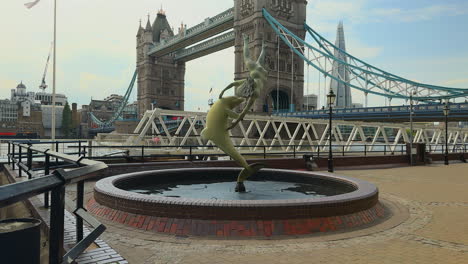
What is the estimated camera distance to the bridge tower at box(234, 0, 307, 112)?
219ft

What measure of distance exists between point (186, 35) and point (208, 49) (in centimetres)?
723

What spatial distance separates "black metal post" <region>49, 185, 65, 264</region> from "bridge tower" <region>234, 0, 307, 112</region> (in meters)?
62.9

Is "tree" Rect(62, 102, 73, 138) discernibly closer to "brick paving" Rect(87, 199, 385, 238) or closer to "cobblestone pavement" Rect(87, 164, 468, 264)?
"brick paving" Rect(87, 199, 385, 238)

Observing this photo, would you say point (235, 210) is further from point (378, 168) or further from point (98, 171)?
point (378, 168)

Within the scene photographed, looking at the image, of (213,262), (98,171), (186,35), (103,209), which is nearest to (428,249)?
(213,262)

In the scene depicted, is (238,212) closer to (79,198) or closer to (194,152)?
(79,198)

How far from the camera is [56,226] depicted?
2.52 m

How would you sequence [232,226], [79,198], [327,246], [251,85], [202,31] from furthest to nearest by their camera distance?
[202,31], [251,85], [232,226], [327,246], [79,198]

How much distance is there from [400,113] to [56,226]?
197 feet

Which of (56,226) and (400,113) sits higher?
(400,113)

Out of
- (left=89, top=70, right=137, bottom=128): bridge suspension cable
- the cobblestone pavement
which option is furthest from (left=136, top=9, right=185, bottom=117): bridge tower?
the cobblestone pavement

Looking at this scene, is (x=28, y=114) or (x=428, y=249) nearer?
(x=428, y=249)

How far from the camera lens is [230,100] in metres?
8.80

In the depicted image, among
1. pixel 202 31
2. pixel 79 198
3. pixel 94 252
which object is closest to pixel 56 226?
pixel 79 198
